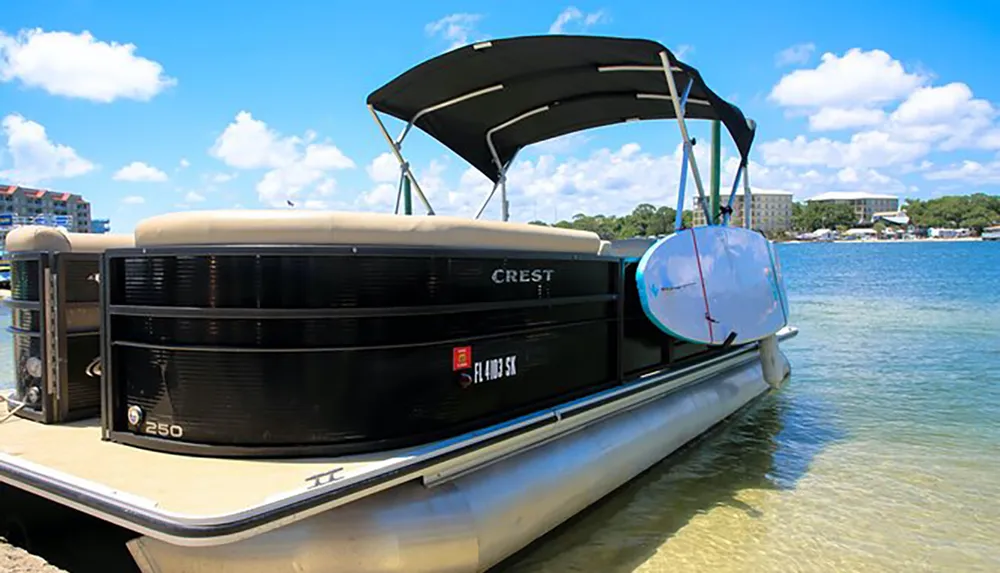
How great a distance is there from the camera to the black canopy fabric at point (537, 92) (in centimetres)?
530

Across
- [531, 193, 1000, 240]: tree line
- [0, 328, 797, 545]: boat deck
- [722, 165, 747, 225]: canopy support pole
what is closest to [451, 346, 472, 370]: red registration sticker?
[0, 328, 797, 545]: boat deck

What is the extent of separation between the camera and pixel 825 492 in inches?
202

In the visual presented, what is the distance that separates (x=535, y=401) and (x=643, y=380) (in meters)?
1.31

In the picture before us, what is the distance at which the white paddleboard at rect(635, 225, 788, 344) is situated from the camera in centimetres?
495

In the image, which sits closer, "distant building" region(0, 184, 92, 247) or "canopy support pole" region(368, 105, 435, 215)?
"canopy support pole" region(368, 105, 435, 215)

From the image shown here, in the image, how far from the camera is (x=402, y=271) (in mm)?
3082

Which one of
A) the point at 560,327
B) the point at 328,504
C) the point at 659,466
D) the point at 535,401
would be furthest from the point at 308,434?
the point at 659,466

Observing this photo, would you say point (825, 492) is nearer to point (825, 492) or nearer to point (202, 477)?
point (825, 492)

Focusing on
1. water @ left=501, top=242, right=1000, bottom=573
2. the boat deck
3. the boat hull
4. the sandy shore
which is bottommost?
water @ left=501, top=242, right=1000, bottom=573

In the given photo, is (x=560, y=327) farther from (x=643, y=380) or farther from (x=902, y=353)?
(x=902, y=353)

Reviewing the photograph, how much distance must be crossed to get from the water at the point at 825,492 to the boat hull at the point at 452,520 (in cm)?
32

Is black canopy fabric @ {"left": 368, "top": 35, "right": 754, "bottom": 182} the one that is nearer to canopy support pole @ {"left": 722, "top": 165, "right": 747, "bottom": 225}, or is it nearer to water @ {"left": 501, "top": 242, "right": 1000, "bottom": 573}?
canopy support pole @ {"left": 722, "top": 165, "right": 747, "bottom": 225}

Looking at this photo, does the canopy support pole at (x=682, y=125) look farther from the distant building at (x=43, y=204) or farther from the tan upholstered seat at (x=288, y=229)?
the distant building at (x=43, y=204)

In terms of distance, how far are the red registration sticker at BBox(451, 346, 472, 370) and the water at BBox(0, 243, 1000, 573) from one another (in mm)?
1158
